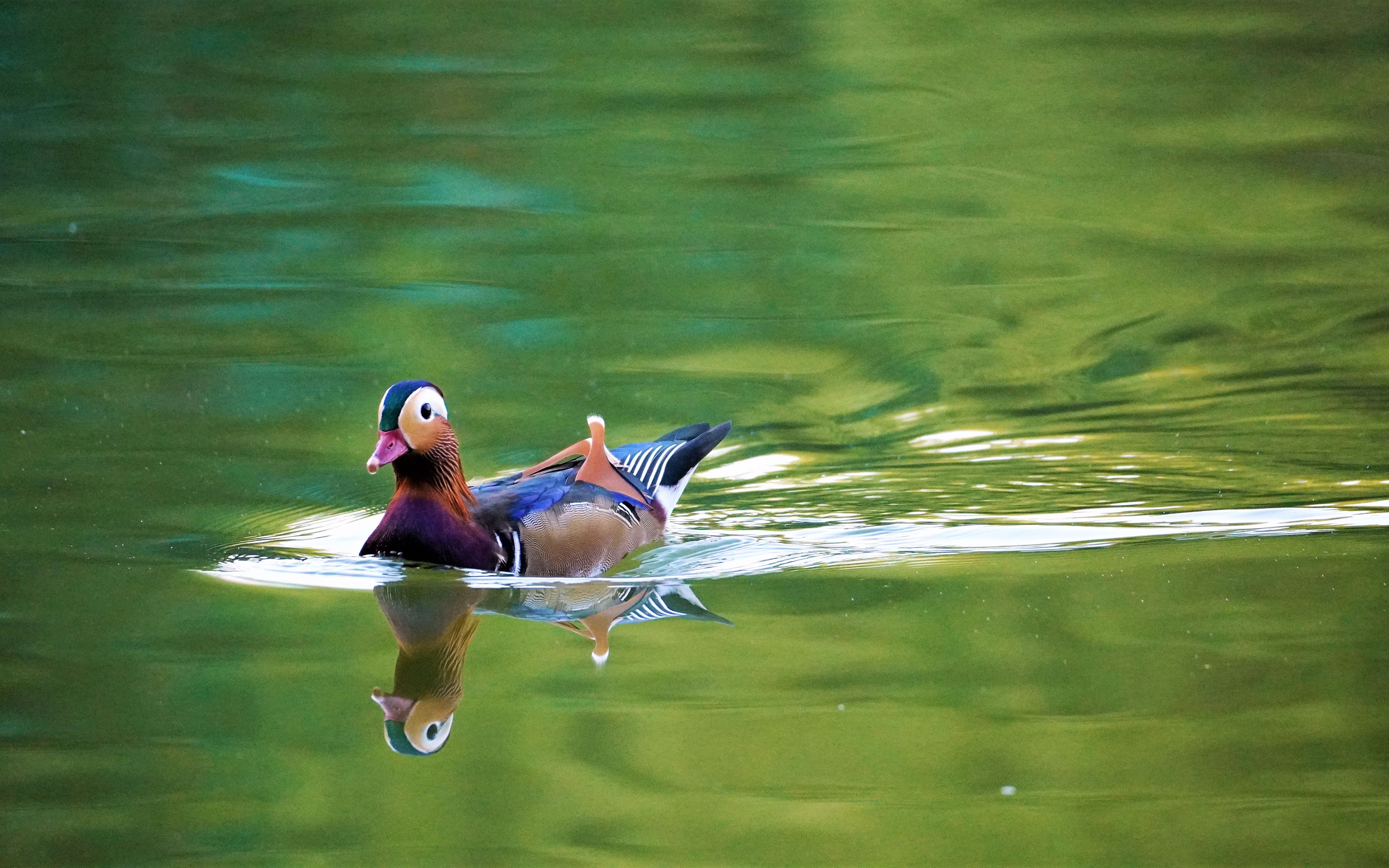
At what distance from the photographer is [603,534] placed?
7191 millimetres

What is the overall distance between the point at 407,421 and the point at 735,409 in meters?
2.80

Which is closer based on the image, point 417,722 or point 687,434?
point 417,722

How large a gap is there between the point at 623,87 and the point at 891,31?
7.80 feet

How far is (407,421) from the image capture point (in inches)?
263

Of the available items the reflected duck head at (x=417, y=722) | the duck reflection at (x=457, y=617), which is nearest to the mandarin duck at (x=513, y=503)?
the duck reflection at (x=457, y=617)

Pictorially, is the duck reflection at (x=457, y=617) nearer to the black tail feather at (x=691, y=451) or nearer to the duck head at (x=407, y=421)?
the duck head at (x=407, y=421)

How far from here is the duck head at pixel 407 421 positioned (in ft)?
21.7

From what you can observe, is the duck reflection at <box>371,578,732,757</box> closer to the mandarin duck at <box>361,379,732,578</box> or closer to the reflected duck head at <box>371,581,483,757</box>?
the reflected duck head at <box>371,581,483,757</box>

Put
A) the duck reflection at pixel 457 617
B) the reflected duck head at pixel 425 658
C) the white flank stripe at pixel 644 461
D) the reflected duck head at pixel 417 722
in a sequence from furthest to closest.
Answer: the white flank stripe at pixel 644 461
the duck reflection at pixel 457 617
the reflected duck head at pixel 425 658
the reflected duck head at pixel 417 722

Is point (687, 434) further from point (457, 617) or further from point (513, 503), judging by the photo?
point (457, 617)

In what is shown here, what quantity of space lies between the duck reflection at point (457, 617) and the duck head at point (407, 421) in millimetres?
479

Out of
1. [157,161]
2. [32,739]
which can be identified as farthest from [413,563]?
[157,161]

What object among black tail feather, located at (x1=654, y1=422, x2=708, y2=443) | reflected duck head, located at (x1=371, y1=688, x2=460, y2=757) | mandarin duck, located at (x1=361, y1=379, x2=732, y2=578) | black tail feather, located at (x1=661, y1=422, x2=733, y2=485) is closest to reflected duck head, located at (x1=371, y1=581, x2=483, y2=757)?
reflected duck head, located at (x1=371, y1=688, x2=460, y2=757)

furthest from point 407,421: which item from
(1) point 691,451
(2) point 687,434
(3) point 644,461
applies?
(2) point 687,434
